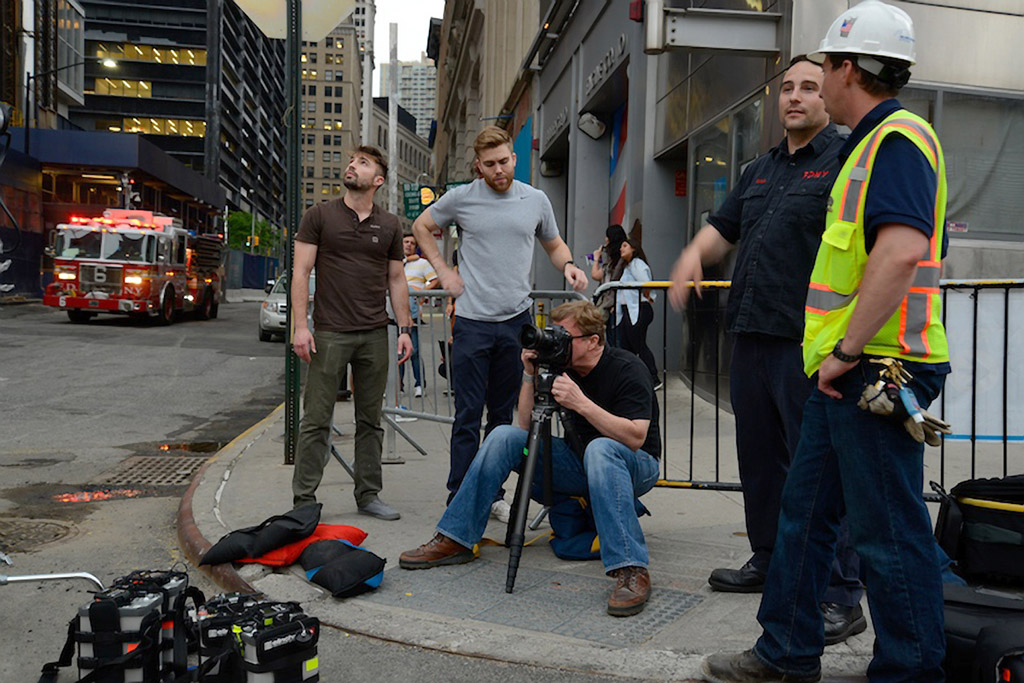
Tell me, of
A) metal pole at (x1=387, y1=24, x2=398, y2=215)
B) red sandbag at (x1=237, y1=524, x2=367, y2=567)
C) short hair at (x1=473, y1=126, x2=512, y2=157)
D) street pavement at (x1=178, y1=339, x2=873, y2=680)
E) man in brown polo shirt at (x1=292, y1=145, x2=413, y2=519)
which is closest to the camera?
street pavement at (x1=178, y1=339, x2=873, y2=680)

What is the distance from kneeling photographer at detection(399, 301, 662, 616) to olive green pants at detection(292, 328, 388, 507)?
103cm

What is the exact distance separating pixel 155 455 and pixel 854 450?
662 cm

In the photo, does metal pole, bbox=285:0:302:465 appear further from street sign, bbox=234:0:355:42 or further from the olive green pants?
the olive green pants

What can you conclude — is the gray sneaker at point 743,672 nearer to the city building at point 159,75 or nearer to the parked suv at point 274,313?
the parked suv at point 274,313

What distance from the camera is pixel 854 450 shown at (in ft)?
8.95

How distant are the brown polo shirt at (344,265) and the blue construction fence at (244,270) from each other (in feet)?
185

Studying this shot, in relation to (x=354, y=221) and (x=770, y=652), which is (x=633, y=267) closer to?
(x=354, y=221)

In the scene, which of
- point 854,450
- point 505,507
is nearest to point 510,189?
point 505,507

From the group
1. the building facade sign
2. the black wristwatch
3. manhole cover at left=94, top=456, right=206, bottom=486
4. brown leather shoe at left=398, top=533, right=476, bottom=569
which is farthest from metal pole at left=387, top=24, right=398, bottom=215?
the black wristwatch

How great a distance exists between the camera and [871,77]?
2.71 meters

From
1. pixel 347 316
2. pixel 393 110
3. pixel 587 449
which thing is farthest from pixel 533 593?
pixel 393 110

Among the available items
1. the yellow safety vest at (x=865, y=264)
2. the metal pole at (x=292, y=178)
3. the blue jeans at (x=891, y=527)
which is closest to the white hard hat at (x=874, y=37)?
the yellow safety vest at (x=865, y=264)

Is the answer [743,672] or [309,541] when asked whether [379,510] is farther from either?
[743,672]

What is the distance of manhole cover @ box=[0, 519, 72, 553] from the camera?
5.01 metres
